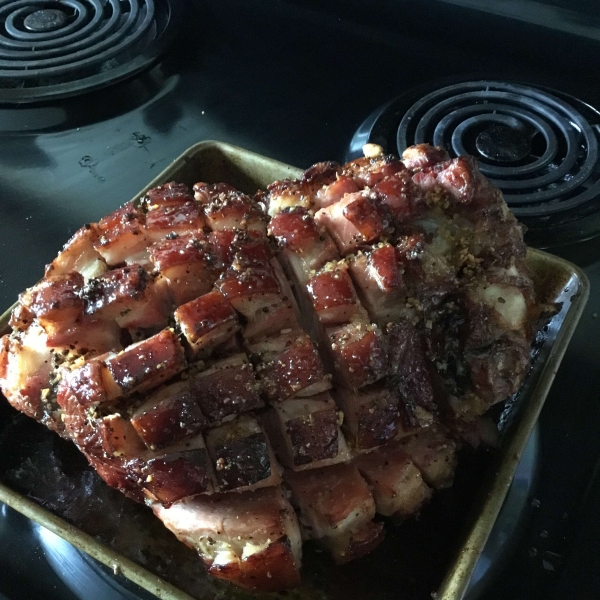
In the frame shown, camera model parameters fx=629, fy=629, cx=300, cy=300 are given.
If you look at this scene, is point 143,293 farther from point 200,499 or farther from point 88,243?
point 200,499

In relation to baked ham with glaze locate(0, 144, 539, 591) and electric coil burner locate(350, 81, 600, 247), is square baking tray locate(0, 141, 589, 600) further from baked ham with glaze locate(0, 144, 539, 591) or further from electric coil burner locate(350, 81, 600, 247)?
electric coil burner locate(350, 81, 600, 247)

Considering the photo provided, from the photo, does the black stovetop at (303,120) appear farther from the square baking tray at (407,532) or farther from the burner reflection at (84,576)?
the square baking tray at (407,532)

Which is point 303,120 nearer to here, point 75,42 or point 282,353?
point 75,42

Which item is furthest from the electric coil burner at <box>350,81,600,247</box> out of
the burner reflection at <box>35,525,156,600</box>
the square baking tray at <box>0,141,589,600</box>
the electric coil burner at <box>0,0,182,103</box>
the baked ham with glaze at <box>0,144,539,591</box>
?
the burner reflection at <box>35,525,156,600</box>

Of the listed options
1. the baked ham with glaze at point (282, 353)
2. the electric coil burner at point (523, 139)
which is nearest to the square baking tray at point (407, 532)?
the baked ham with glaze at point (282, 353)

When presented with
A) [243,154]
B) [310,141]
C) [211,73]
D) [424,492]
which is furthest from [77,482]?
[211,73]
